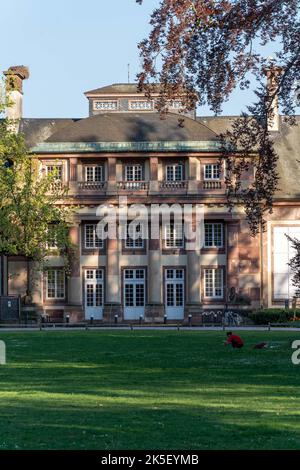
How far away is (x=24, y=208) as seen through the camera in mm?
62531

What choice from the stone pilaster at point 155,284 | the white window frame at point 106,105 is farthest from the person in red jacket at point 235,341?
the white window frame at point 106,105

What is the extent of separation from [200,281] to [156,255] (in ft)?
10.1

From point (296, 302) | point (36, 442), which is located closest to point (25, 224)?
point (296, 302)

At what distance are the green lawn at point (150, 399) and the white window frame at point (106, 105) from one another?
42054 mm

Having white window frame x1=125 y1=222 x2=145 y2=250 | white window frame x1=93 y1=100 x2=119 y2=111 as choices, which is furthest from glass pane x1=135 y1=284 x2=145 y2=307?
white window frame x1=93 y1=100 x2=119 y2=111

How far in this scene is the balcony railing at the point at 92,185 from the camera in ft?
223

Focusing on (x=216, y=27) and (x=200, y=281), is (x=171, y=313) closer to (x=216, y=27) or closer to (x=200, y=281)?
(x=200, y=281)

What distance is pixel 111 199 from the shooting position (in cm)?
6769

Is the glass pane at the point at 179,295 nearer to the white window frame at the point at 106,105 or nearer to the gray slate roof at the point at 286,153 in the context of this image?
the gray slate roof at the point at 286,153

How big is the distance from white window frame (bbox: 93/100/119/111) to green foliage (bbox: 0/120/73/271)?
10.7m

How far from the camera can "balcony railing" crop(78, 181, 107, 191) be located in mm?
68062

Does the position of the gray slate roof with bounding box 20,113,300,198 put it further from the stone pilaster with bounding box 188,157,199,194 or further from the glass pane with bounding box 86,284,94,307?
the glass pane with bounding box 86,284,94,307

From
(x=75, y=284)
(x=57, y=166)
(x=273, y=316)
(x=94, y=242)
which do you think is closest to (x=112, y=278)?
(x=75, y=284)

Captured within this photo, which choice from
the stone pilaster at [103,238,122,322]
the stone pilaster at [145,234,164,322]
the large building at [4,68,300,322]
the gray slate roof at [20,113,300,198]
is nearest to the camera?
the stone pilaster at [145,234,164,322]
